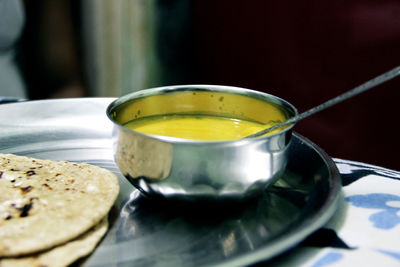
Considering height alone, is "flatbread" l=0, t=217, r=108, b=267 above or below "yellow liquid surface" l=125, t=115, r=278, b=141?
below

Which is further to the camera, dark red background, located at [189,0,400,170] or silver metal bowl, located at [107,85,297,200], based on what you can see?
dark red background, located at [189,0,400,170]

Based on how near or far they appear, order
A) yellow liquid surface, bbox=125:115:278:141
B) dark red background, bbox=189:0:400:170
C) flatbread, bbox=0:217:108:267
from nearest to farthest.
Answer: flatbread, bbox=0:217:108:267
yellow liquid surface, bbox=125:115:278:141
dark red background, bbox=189:0:400:170

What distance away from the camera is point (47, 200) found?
0.73 meters

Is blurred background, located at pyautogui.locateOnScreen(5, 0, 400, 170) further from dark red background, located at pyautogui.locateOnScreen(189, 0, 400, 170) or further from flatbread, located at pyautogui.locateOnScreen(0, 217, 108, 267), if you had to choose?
flatbread, located at pyautogui.locateOnScreen(0, 217, 108, 267)

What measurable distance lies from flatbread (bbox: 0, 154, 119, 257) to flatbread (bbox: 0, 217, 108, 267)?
0.4 inches

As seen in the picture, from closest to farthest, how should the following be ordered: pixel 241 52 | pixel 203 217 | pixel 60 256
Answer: pixel 60 256
pixel 203 217
pixel 241 52

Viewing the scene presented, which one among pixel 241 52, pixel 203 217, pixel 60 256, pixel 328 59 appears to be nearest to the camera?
pixel 60 256

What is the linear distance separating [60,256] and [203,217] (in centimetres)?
24

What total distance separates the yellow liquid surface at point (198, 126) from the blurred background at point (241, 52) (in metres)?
1.08

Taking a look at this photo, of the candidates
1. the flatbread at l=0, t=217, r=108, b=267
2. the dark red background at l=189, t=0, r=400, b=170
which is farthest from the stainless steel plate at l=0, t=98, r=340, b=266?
the dark red background at l=189, t=0, r=400, b=170

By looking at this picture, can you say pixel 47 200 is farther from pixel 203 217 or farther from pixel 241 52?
pixel 241 52

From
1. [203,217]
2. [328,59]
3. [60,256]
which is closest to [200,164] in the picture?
[203,217]

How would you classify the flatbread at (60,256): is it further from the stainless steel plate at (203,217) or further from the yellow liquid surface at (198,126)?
the yellow liquid surface at (198,126)

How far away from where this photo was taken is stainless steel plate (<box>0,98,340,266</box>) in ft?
2.02
